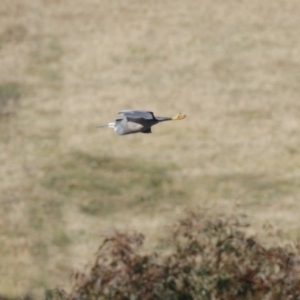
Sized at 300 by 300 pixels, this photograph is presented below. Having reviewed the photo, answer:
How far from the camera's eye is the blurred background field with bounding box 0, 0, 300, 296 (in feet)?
76.9

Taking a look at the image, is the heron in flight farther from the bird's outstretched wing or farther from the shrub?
the shrub

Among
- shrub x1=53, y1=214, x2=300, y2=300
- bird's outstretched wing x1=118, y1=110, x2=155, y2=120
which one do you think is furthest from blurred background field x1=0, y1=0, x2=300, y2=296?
bird's outstretched wing x1=118, y1=110, x2=155, y2=120

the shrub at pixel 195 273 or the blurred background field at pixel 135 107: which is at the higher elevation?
the blurred background field at pixel 135 107

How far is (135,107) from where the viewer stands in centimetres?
3175

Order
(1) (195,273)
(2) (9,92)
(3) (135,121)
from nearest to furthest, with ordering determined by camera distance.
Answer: (3) (135,121) → (1) (195,273) → (2) (9,92)

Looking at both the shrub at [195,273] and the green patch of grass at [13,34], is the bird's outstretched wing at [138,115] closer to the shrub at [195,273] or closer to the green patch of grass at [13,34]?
the shrub at [195,273]

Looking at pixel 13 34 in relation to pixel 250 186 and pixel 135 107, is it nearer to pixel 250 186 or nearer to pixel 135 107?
pixel 135 107

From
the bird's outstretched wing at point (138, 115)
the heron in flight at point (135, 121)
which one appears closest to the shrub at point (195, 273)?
the heron in flight at point (135, 121)

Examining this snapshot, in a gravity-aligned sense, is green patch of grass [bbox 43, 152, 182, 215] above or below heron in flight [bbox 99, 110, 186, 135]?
below

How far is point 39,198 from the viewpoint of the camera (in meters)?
24.9

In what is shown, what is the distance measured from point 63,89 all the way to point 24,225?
38.0 ft

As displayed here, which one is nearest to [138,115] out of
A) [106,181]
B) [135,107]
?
[106,181]

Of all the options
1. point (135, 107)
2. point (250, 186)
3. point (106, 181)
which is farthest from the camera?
point (135, 107)

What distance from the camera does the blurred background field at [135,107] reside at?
76.9 ft
